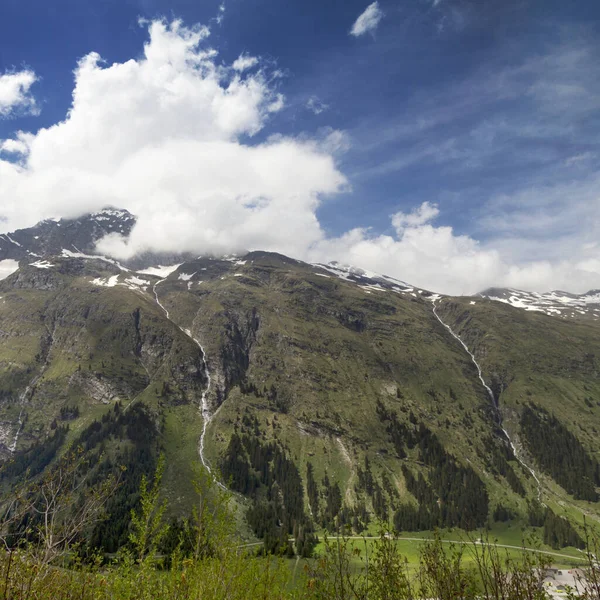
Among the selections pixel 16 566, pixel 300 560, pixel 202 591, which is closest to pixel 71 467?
pixel 16 566

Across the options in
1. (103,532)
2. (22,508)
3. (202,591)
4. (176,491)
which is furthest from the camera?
(176,491)

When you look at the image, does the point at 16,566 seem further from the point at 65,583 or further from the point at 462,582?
the point at 462,582

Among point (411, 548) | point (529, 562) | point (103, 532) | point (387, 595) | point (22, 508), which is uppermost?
point (22, 508)

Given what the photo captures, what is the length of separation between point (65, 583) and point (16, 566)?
3425 millimetres

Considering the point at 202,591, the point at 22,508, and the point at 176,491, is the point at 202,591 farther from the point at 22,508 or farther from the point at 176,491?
the point at 176,491

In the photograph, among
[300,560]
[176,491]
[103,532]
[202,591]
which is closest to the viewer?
[202,591]

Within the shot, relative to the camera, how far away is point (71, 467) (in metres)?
18.2

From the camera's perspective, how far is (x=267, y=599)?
1688 cm

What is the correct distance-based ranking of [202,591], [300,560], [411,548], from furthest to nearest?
[411,548] < [300,560] < [202,591]

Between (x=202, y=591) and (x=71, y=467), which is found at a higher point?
(x=71, y=467)

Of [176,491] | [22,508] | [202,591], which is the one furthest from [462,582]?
[176,491]

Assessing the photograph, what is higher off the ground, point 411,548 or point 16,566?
point 16,566

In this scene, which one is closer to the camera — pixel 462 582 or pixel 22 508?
pixel 22 508

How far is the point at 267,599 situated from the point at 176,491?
206 metres
